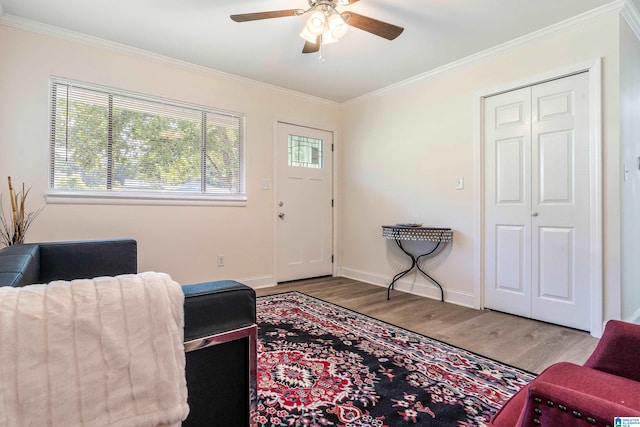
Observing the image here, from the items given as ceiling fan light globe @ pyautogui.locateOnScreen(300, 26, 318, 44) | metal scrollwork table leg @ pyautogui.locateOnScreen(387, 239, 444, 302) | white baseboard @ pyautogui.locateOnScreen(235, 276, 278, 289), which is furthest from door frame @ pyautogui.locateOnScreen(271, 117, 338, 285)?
ceiling fan light globe @ pyautogui.locateOnScreen(300, 26, 318, 44)

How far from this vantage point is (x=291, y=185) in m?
4.32

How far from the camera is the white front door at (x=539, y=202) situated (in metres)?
2.60

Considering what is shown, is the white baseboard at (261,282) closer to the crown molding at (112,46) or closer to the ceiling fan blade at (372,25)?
the crown molding at (112,46)

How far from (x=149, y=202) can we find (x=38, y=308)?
2.80m

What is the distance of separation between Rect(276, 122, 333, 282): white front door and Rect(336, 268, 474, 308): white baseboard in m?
0.36

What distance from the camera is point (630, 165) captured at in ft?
8.61

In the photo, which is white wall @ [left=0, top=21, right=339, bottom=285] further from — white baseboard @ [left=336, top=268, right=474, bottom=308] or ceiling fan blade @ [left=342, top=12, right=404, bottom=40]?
ceiling fan blade @ [left=342, top=12, right=404, bottom=40]

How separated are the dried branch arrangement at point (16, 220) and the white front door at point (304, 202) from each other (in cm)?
243

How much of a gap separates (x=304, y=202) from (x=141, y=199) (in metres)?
1.99

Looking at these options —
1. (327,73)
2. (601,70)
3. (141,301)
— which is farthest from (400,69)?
(141,301)

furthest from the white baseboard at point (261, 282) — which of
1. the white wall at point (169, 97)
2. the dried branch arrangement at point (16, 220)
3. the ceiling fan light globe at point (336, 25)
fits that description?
the ceiling fan light globe at point (336, 25)

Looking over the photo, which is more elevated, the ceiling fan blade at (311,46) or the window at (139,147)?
the ceiling fan blade at (311,46)

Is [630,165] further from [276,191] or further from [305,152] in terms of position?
[276,191]

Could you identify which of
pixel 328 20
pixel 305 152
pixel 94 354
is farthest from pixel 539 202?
pixel 94 354
